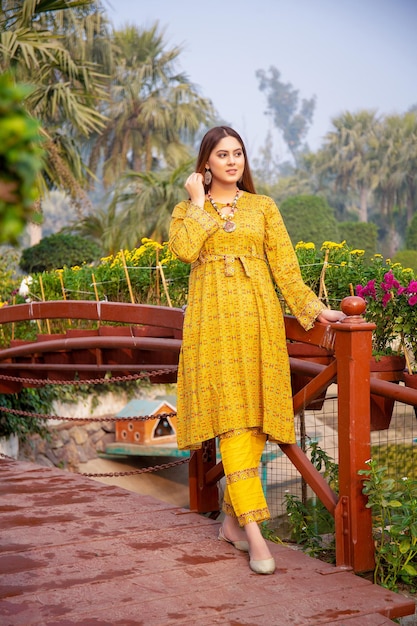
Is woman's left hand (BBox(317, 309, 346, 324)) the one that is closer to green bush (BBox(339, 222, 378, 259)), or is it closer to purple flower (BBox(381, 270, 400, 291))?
purple flower (BBox(381, 270, 400, 291))

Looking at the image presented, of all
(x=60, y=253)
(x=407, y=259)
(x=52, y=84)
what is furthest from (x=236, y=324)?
(x=407, y=259)

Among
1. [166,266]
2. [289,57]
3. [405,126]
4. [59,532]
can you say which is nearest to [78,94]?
[166,266]

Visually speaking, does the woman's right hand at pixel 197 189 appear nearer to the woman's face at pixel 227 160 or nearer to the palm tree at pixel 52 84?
the woman's face at pixel 227 160

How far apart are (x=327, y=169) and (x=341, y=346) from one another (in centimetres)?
4416

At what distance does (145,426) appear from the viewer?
12.8 m

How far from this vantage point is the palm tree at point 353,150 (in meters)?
43.9

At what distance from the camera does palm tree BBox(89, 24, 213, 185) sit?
30047 mm

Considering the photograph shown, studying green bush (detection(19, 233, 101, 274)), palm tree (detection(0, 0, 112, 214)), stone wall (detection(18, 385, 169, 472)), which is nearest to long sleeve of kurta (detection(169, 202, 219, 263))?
stone wall (detection(18, 385, 169, 472))

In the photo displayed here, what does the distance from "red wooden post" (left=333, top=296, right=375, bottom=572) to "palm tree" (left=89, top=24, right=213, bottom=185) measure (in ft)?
88.7

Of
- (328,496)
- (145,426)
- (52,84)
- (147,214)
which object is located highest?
(52,84)

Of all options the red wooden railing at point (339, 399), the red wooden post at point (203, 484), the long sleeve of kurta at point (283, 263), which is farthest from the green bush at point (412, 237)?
the long sleeve of kurta at point (283, 263)

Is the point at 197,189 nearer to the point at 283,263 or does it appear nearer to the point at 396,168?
the point at 283,263

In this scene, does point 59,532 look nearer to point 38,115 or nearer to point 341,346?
point 341,346

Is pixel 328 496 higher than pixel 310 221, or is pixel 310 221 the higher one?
pixel 310 221
